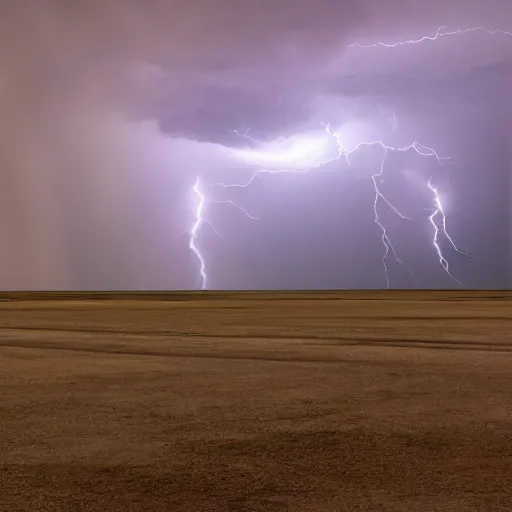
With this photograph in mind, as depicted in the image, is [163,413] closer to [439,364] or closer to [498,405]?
[498,405]

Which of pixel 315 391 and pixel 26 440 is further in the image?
pixel 315 391

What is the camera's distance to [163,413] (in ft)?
18.5

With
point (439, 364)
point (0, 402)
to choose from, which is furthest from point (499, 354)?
point (0, 402)

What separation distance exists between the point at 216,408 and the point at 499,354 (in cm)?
590

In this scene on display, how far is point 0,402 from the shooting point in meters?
6.19

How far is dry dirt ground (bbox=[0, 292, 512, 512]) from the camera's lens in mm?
3510

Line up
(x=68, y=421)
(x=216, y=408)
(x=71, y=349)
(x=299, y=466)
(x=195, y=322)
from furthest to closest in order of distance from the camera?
(x=195, y=322), (x=71, y=349), (x=216, y=408), (x=68, y=421), (x=299, y=466)

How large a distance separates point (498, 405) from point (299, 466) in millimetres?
2760

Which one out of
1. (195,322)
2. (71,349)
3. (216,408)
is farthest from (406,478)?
(195,322)

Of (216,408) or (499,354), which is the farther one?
(499,354)

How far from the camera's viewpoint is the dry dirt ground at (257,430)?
3.51 m

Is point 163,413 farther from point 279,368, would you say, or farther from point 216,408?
point 279,368

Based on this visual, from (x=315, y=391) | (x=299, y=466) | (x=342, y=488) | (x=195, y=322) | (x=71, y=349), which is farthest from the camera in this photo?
(x=195, y=322)

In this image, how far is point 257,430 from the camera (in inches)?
197
